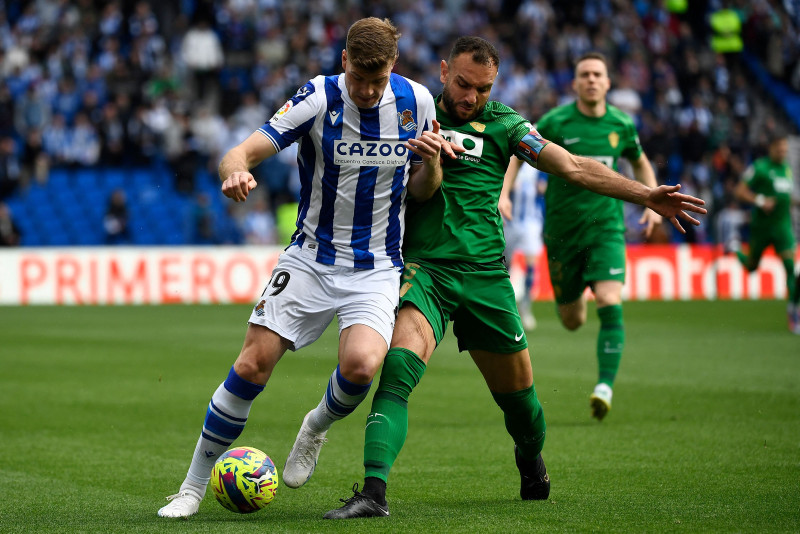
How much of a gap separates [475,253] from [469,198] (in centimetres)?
28

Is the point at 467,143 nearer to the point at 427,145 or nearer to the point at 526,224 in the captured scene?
the point at 427,145

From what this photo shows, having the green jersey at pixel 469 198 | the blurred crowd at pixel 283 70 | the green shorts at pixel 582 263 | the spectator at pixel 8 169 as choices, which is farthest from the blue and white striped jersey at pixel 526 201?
the green jersey at pixel 469 198

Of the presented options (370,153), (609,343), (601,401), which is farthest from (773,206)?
(370,153)

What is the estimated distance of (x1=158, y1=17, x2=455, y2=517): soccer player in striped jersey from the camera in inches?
193

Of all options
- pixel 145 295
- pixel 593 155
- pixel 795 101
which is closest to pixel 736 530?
pixel 593 155

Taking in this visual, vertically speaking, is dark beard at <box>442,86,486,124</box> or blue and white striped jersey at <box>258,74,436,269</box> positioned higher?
dark beard at <box>442,86,486,124</box>

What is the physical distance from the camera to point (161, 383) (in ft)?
33.2

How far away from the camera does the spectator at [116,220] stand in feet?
66.8

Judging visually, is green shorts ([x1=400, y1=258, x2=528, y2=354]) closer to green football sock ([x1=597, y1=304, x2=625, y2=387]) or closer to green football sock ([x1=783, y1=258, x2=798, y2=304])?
green football sock ([x1=597, y1=304, x2=625, y2=387])

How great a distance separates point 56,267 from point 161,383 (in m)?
10.1

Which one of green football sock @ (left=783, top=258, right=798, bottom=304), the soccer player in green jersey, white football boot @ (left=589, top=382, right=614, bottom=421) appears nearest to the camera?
white football boot @ (left=589, top=382, right=614, bottom=421)

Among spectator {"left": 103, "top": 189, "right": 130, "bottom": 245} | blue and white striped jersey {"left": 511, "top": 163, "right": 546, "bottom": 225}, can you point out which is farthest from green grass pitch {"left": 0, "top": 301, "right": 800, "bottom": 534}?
spectator {"left": 103, "top": 189, "right": 130, "bottom": 245}

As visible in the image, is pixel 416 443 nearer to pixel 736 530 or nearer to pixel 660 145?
pixel 736 530

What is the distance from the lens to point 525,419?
5422mm
